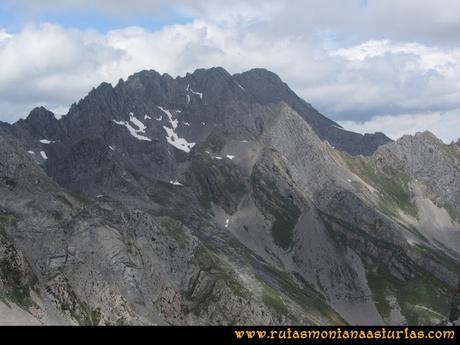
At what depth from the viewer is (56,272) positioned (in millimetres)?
184125

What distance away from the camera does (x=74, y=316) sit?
172 metres
